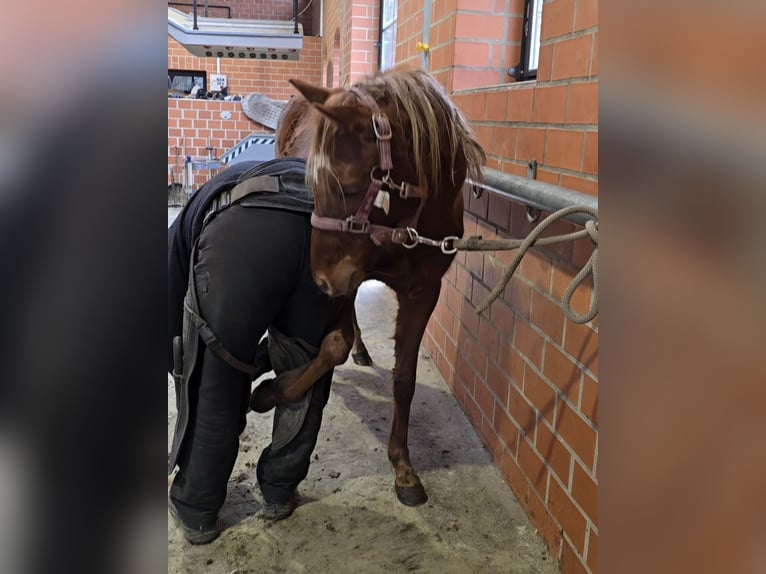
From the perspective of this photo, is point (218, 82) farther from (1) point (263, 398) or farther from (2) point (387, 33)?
(1) point (263, 398)

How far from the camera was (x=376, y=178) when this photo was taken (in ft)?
4.97

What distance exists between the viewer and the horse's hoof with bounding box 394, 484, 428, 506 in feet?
6.49

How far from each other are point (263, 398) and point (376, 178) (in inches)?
31.5

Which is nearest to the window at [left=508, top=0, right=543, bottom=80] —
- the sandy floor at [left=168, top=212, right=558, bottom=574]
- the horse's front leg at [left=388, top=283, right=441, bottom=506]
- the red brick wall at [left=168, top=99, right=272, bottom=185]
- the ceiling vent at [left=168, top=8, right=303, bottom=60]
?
the horse's front leg at [left=388, top=283, right=441, bottom=506]

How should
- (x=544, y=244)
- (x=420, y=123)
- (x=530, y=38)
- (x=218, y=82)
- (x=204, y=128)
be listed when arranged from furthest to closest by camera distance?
1. (x=218, y=82)
2. (x=204, y=128)
3. (x=530, y=38)
4. (x=420, y=123)
5. (x=544, y=244)

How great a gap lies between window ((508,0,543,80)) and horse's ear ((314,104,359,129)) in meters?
1.32

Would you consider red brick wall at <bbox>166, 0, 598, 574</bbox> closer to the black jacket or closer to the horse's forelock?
the horse's forelock

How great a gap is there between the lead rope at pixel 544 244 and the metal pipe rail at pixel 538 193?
0.07 m

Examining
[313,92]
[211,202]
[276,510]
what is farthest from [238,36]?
[276,510]

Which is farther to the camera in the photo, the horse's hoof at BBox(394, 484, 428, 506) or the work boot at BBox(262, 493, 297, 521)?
the horse's hoof at BBox(394, 484, 428, 506)

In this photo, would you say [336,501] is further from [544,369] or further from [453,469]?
[544,369]

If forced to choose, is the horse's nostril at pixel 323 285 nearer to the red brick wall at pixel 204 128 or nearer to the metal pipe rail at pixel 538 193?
the metal pipe rail at pixel 538 193
